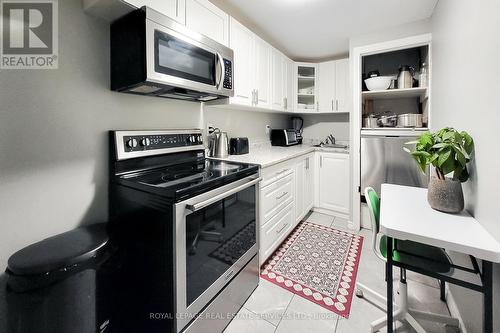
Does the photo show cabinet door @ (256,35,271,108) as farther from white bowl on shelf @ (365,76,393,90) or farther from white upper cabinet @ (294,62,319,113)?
white bowl on shelf @ (365,76,393,90)

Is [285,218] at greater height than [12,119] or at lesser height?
lesser

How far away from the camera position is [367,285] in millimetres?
1648

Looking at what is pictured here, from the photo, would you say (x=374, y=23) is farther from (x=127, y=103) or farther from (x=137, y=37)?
(x=127, y=103)

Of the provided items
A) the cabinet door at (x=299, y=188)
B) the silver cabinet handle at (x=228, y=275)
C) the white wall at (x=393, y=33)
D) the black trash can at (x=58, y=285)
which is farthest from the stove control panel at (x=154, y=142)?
the white wall at (x=393, y=33)

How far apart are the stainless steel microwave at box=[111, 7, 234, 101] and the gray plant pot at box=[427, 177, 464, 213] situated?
1.44 meters

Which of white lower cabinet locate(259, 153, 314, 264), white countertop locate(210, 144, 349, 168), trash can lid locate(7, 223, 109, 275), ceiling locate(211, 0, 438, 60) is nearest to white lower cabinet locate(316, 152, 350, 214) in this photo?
white countertop locate(210, 144, 349, 168)

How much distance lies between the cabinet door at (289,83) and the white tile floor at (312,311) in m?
2.21

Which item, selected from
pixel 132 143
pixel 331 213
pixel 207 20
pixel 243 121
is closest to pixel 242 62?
pixel 207 20

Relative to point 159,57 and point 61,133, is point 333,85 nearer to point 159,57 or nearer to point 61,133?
point 159,57

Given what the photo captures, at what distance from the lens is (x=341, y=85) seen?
3.15 meters

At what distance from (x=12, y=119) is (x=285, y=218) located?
2041 mm

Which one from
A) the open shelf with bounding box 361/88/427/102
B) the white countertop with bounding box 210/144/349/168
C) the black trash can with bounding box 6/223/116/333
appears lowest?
the black trash can with bounding box 6/223/116/333

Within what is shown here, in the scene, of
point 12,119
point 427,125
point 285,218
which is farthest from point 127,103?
point 427,125

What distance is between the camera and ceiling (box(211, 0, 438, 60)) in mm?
1935
